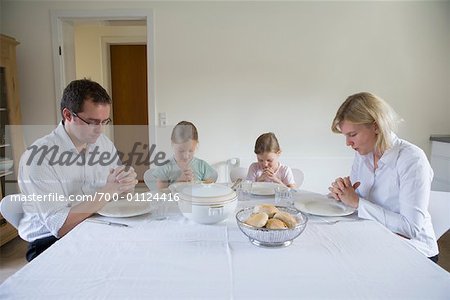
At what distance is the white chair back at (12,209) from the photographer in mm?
1309

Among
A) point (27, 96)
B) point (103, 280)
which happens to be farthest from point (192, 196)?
point (27, 96)

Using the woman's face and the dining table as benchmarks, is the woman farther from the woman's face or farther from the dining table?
the dining table

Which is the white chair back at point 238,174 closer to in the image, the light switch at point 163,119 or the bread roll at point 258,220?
the light switch at point 163,119

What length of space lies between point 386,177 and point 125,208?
107cm

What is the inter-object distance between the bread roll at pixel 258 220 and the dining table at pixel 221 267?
2.7 inches

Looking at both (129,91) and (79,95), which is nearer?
(79,95)

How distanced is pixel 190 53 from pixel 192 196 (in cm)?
194

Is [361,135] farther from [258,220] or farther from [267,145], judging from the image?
[267,145]

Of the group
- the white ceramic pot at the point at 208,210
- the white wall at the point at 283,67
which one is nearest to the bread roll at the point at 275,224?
the white ceramic pot at the point at 208,210

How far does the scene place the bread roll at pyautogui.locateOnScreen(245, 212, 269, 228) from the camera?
943 mm

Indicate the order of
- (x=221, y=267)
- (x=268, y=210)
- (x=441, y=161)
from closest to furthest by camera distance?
(x=221, y=267) → (x=268, y=210) → (x=441, y=161)

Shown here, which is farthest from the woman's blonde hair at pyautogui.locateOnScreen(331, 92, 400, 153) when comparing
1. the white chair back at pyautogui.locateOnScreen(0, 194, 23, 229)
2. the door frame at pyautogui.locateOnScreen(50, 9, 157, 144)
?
the door frame at pyautogui.locateOnScreen(50, 9, 157, 144)

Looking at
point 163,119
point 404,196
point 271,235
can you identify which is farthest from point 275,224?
point 163,119

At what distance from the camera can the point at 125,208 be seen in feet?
4.17
